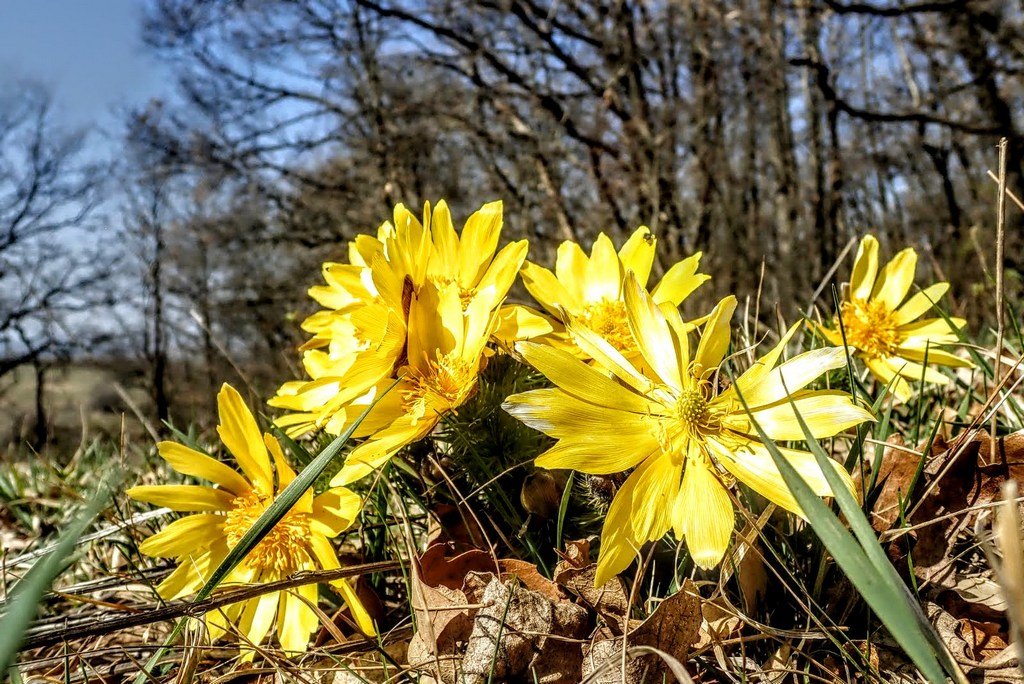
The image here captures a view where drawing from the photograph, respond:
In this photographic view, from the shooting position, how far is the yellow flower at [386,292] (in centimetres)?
82

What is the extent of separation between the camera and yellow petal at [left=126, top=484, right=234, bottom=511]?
100 centimetres

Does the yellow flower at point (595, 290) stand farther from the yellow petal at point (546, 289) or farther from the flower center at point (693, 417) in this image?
the flower center at point (693, 417)

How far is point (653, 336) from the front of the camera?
80 cm

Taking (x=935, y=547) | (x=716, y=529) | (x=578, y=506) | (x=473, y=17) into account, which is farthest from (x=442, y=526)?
(x=473, y=17)

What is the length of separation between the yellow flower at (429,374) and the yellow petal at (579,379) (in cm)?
9

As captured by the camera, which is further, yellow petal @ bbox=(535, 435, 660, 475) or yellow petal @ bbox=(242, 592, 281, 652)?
yellow petal @ bbox=(242, 592, 281, 652)

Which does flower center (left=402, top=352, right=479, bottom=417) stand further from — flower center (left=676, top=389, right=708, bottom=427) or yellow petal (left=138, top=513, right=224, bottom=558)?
yellow petal (left=138, top=513, right=224, bottom=558)

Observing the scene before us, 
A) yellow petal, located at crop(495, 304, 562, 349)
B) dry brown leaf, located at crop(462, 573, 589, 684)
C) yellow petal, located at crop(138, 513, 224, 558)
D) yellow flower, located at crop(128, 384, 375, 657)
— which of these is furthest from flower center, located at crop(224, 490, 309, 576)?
yellow petal, located at crop(495, 304, 562, 349)

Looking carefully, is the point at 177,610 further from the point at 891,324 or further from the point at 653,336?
the point at 891,324

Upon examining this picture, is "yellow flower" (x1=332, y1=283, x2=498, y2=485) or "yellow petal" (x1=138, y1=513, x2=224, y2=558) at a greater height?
"yellow flower" (x1=332, y1=283, x2=498, y2=485)

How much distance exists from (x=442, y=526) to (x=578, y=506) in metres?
0.22

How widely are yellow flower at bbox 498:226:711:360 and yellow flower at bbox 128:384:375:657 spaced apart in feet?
1.21

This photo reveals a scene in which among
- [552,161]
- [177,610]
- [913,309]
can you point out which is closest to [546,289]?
[177,610]

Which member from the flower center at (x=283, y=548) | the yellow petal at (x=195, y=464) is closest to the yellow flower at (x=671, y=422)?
the flower center at (x=283, y=548)
